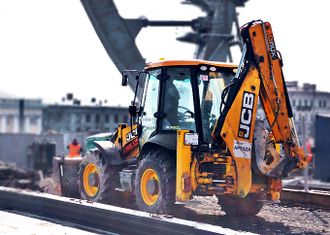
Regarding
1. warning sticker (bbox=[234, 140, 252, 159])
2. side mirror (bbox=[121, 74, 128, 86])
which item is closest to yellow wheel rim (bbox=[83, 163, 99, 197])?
side mirror (bbox=[121, 74, 128, 86])

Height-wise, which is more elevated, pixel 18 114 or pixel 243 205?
pixel 18 114

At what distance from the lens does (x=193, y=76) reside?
9781mm

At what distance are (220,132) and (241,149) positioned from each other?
0.40m

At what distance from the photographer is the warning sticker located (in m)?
9.22

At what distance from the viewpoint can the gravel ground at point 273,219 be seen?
9102 mm

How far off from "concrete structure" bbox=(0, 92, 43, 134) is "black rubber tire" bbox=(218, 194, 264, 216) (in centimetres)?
3629

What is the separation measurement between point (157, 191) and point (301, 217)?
7.94 ft

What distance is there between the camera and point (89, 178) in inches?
464

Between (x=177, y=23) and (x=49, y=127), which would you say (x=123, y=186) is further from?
(x=49, y=127)

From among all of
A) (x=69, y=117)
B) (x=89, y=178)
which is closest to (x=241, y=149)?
(x=89, y=178)

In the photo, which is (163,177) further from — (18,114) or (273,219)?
(18,114)

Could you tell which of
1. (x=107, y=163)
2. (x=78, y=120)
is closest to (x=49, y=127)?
(x=78, y=120)

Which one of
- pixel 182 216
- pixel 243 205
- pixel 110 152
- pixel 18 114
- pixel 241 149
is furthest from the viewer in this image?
pixel 18 114

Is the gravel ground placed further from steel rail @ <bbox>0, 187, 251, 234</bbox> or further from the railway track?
steel rail @ <bbox>0, 187, 251, 234</bbox>
